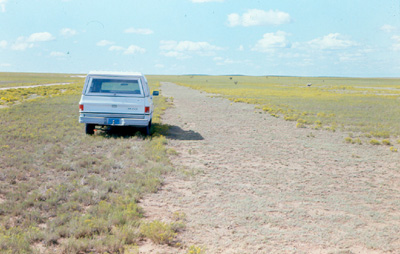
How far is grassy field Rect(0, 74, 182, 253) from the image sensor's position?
4.38m

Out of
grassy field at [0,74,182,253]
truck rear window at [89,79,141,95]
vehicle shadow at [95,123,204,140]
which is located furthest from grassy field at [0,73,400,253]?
truck rear window at [89,79,141,95]

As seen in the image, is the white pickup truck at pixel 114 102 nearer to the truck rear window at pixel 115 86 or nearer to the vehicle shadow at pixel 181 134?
the truck rear window at pixel 115 86

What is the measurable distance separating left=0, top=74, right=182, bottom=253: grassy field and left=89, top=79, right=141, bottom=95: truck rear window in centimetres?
171

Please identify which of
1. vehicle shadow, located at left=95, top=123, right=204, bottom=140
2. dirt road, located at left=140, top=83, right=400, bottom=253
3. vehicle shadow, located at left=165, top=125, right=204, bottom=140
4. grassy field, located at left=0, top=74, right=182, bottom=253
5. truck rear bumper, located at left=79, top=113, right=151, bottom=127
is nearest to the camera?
grassy field, located at left=0, top=74, right=182, bottom=253

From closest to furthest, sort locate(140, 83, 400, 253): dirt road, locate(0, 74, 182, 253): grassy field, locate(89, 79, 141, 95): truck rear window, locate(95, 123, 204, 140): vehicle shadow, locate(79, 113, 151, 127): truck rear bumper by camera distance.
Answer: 1. locate(0, 74, 182, 253): grassy field
2. locate(140, 83, 400, 253): dirt road
3. locate(79, 113, 151, 127): truck rear bumper
4. locate(89, 79, 141, 95): truck rear window
5. locate(95, 123, 204, 140): vehicle shadow

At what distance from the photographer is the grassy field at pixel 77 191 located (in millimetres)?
4382

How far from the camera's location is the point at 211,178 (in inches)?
304

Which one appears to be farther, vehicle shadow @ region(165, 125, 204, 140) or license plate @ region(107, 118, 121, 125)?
vehicle shadow @ region(165, 125, 204, 140)

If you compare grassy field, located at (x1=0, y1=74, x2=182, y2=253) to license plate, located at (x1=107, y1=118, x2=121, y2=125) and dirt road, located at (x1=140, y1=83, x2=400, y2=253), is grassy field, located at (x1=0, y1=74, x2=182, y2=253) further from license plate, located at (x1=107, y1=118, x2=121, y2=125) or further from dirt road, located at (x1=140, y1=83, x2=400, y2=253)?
license plate, located at (x1=107, y1=118, x2=121, y2=125)

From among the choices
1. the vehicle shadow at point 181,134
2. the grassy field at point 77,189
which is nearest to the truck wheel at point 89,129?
the grassy field at point 77,189

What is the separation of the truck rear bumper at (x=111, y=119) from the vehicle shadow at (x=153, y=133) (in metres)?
0.73

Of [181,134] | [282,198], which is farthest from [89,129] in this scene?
[282,198]

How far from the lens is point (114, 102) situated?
1177 cm

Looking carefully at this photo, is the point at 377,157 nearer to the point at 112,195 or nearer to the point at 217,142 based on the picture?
the point at 217,142
